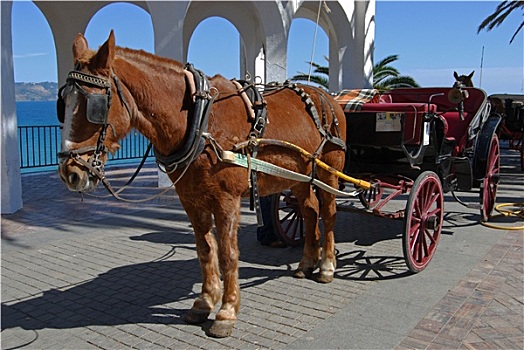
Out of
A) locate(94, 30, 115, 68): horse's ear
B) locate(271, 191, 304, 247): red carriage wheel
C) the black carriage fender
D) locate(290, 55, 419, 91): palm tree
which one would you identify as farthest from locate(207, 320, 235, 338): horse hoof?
Result: locate(290, 55, 419, 91): palm tree

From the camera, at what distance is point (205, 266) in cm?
410

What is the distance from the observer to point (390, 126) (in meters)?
5.14

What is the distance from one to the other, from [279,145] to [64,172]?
181cm

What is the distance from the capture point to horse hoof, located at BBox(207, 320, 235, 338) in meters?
3.72

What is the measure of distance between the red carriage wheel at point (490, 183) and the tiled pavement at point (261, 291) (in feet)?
0.94

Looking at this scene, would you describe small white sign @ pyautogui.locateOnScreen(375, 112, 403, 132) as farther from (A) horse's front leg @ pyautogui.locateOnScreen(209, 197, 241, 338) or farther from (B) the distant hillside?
(B) the distant hillside

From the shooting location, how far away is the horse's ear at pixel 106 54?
9.68ft

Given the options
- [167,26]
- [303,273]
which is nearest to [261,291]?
[303,273]

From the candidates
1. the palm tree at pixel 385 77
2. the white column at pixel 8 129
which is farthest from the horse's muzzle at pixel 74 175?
the palm tree at pixel 385 77

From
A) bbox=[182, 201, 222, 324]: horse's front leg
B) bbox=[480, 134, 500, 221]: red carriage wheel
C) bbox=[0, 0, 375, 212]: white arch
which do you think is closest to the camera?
bbox=[182, 201, 222, 324]: horse's front leg

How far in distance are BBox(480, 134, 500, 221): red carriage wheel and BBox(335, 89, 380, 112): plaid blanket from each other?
6.30ft

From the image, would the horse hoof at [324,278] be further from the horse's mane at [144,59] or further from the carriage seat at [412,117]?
the horse's mane at [144,59]

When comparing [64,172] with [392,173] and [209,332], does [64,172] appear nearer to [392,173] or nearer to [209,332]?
[209,332]

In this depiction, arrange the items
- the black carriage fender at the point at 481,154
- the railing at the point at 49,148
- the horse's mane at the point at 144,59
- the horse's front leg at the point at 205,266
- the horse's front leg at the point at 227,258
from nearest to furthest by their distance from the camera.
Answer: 1. the horse's mane at the point at 144,59
2. the horse's front leg at the point at 227,258
3. the horse's front leg at the point at 205,266
4. the black carriage fender at the point at 481,154
5. the railing at the point at 49,148
